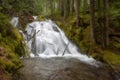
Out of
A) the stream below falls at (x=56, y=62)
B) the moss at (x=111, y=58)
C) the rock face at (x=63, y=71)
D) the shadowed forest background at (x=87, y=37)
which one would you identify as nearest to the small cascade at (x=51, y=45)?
the stream below falls at (x=56, y=62)

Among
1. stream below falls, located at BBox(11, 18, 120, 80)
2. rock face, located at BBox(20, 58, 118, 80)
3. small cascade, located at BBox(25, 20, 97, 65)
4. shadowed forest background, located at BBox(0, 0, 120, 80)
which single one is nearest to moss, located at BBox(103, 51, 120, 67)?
shadowed forest background, located at BBox(0, 0, 120, 80)

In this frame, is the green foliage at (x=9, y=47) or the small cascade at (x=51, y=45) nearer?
the green foliage at (x=9, y=47)

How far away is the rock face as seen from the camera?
1148 cm

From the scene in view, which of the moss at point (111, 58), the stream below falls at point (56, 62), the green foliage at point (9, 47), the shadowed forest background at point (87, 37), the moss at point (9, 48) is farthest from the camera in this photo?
the moss at point (111, 58)

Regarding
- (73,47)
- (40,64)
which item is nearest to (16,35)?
(40,64)

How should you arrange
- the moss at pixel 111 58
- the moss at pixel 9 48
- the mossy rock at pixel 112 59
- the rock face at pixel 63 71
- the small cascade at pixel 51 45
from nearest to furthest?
1. the moss at pixel 9 48
2. the rock face at pixel 63 71
3. the mossy rock at pixel 112 59
4. the moss at pixel 111 58
5. the small cascade at pixel 51 45

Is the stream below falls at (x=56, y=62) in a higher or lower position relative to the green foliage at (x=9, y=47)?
lower

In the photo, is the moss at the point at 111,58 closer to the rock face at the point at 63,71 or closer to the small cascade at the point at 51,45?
the small cascade at the point at 51,45

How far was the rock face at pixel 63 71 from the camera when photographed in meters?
11.5

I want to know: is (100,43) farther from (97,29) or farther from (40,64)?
(40,64)

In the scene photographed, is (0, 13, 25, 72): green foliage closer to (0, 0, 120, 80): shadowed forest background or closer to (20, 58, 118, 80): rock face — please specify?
(0, 0, 120, 80): shadowed forest background

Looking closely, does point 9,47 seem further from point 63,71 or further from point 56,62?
point 63,71

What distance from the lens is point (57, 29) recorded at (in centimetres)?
2427

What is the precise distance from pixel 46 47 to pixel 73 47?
2420mm
